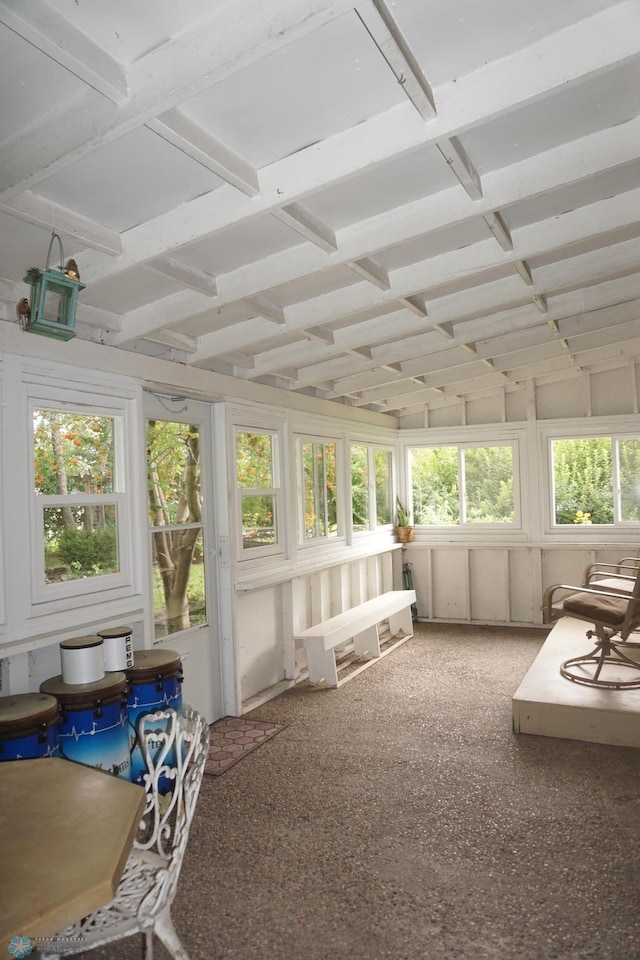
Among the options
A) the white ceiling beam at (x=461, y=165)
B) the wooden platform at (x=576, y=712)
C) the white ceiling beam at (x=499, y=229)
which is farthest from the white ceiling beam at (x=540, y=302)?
the wooden platform at (x=576, y=712)

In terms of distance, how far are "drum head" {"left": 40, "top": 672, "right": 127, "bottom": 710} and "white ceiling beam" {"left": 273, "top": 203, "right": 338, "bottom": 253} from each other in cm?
214

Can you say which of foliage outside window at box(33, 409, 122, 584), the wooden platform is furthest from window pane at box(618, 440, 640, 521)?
foliage outside window at box(33, 409, 122, 584)

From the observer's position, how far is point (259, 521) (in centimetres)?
498

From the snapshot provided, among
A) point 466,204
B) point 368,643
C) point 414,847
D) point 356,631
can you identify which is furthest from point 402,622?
point 466,204

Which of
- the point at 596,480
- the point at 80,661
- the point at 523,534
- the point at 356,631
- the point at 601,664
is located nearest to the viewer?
the point at 80,661

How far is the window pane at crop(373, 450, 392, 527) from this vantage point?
7.17 m

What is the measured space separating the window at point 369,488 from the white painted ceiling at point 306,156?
105 inches

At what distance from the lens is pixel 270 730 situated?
4.25 metres

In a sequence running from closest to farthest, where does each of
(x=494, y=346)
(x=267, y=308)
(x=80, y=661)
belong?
(x=80, y=661) → (x=267, y=308) → (x=494, y=346)

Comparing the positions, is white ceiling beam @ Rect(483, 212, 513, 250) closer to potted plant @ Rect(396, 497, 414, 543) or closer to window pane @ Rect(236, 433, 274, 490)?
window pane @ Rect(236, 433, 274, 490)

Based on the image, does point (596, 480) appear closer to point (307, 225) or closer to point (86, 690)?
point (307, 225)

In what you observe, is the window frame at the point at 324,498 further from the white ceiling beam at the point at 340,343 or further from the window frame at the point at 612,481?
the window frame at the point at 612,481

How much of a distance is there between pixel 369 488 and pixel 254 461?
2.19 meters

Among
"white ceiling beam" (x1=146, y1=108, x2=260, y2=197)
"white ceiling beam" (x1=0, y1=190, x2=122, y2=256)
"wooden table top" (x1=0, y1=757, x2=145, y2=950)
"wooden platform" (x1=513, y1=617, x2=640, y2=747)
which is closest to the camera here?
"wooden table top" (x1=0, y1=757, x2=145, y2=950)
